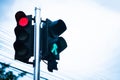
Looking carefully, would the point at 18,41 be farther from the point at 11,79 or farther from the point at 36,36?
the point at 11,79

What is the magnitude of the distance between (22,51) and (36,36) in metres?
0.36

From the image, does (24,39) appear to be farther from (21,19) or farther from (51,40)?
(51,40)

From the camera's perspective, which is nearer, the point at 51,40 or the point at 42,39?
the point at 42,39

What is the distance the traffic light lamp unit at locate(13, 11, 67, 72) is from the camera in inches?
165

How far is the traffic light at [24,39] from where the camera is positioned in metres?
4.17

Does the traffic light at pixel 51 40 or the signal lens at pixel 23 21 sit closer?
the signal lens at pixel 23 21

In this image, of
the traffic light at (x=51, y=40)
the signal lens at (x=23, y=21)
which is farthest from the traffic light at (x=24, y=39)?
the traffic light at (x=51, y=40)

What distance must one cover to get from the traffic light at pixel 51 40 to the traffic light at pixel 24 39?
241 mm

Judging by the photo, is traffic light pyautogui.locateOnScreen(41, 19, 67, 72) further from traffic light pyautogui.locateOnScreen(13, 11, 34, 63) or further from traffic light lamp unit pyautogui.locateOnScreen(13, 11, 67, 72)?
traffic light pyautogui.locateOnScreen(13, 11, 34, 63)

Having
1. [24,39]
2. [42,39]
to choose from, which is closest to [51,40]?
[42,39]

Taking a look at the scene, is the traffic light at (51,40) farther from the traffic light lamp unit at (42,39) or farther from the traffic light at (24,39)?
the traffic light at (24,39)

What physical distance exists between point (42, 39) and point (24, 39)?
0.33 m

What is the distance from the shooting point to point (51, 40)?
448cm

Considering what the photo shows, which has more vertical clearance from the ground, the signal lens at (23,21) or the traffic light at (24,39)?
the signal lens at (23,21)
